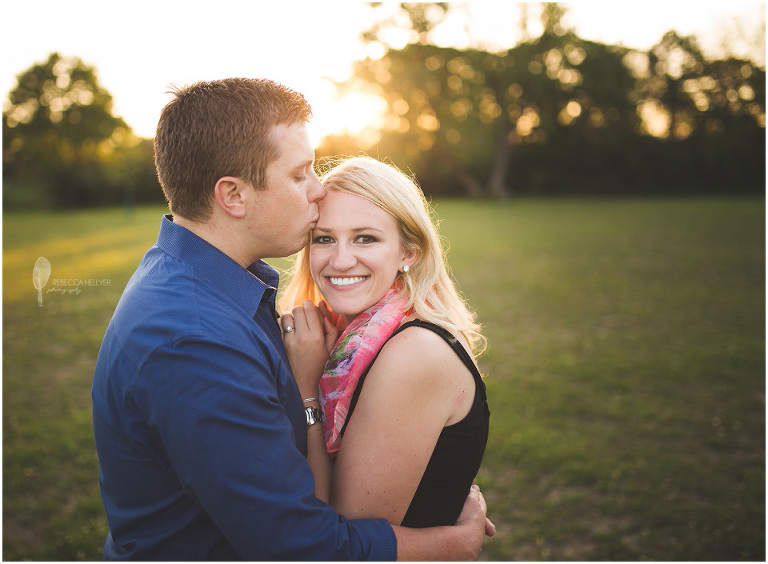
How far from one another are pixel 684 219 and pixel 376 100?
A: 2697 cm

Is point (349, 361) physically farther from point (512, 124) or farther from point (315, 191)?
point (512, 124)

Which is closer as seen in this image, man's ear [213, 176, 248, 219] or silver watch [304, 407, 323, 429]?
man's ear [213, 176, 248, 219]

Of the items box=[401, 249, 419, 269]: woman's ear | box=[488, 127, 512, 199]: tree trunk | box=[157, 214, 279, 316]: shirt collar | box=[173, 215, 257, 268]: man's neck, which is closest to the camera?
box=[157, 214, 279, 316]: shirt collar

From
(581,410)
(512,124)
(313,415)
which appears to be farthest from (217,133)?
(512,124)

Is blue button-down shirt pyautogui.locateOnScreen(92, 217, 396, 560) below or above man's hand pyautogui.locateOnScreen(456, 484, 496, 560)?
above

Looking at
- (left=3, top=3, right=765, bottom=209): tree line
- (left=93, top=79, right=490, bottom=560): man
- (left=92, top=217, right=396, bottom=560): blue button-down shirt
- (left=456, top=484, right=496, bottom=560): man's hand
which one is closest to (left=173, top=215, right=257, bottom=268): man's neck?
(left=93, top=79, right=490, bottom=560): man

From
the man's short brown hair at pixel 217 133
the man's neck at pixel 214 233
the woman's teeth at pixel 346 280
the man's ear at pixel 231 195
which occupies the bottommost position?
the woman's teeth at pixel 346 280

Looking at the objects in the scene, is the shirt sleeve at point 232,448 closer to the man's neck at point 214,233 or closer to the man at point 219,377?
the man at point 219,377

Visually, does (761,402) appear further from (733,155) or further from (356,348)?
(733,155)

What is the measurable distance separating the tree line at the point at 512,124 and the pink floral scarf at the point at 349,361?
39.5m

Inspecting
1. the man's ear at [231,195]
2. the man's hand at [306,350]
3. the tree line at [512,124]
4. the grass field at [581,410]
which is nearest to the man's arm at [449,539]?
the man's hand at [306,350]

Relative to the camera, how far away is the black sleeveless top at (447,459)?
2.05 meters

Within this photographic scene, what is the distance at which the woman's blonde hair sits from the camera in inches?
93.2

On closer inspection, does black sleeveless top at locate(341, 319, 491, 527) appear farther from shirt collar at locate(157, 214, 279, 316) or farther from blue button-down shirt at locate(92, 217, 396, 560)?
shirt collar at locate(157, 214, 279, 316)
